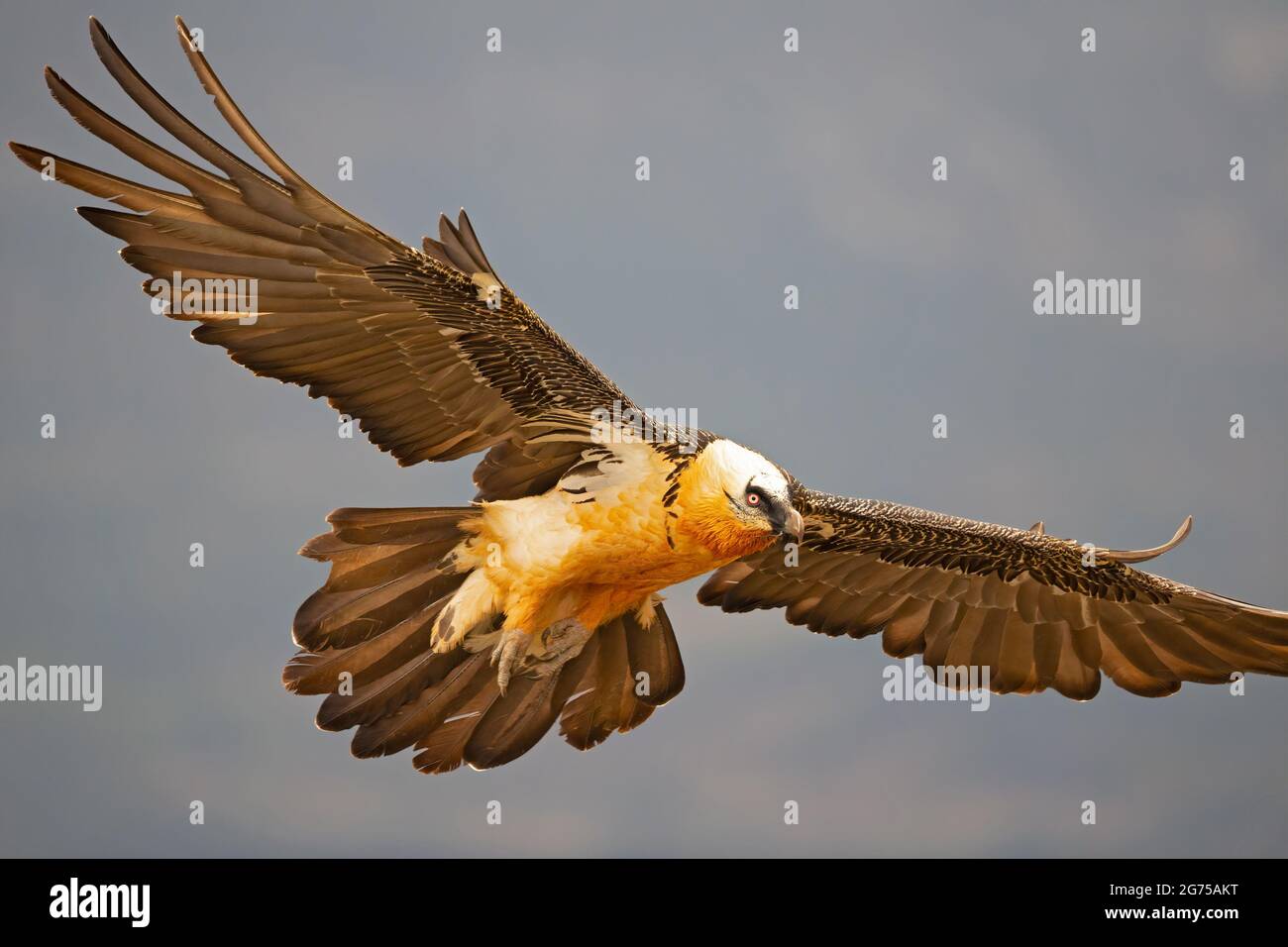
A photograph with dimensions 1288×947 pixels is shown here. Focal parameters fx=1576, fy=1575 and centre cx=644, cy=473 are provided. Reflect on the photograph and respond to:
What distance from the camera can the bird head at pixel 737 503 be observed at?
944cm

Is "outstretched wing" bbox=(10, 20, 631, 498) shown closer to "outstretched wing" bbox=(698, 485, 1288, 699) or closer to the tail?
the tail

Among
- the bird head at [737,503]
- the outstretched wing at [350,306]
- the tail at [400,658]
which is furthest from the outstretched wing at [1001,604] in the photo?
the outstretched wing at [350,306]

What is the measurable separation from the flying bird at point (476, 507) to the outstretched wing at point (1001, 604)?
30mm

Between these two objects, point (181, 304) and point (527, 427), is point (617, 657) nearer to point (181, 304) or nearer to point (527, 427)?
point (527, 427)

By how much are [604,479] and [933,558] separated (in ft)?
10.4

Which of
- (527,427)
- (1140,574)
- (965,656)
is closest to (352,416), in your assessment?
(527,427)

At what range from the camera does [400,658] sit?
10.3 m

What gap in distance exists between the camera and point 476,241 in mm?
9820

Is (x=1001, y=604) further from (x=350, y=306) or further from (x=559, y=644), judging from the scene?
(x=350, y=306)

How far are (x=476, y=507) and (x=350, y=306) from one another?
1.54m

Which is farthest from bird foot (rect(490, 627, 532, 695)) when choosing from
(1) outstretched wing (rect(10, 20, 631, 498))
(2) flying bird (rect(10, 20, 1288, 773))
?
(1) outstretched wing (rect(10, 20, 631, 498))

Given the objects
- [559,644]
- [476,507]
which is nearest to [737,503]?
[476,507]

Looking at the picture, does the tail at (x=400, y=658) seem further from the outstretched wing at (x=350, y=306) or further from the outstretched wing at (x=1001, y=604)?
the outstretched wing at (x=1001, y=604)

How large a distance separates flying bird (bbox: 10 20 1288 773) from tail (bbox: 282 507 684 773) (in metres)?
0.01
